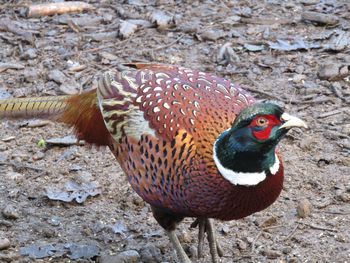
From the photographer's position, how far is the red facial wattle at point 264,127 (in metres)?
3.43

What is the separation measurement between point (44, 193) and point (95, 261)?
720 millimetres

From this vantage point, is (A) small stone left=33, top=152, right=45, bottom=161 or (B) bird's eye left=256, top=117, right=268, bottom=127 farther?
(A) small stone left=33, top=152, right=45, bottom=161

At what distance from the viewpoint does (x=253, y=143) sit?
3.48 metres

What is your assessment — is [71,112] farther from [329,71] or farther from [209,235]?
[329,71]

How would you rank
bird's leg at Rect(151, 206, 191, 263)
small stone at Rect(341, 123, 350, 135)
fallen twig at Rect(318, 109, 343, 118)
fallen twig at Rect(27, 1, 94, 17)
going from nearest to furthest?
bird's leg at Rect(151, 206, 191, 263), small stone at Rect(341, 123, 350, 135), fallen twig at Rect(318, 109, 343, 118), fallen twig at Rect(27, 1, 94, 17)

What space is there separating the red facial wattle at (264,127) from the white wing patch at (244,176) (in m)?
0.20

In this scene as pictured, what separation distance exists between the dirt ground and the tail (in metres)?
0.55

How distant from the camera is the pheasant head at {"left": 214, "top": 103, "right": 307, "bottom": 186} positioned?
344cm

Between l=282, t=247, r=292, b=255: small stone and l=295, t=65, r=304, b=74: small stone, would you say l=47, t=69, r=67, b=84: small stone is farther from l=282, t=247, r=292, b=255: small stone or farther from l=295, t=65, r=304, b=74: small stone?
l=282, t=247, r=292, b=255: small stone

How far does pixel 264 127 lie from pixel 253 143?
90 mm

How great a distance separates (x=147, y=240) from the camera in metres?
4.55

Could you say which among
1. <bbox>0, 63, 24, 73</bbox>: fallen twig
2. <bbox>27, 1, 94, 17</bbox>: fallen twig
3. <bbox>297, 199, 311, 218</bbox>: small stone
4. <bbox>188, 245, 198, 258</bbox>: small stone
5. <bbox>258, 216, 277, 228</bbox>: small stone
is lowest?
<bbox>188, 245, 198, 258</bbox>: small stone

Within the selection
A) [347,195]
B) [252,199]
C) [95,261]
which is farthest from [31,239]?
[347,195]

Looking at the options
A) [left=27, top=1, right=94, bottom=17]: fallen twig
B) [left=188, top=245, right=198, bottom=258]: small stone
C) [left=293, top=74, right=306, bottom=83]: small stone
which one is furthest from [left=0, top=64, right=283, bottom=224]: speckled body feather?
[left=27, top=1, right=94, bottom=17]: fallen twig
